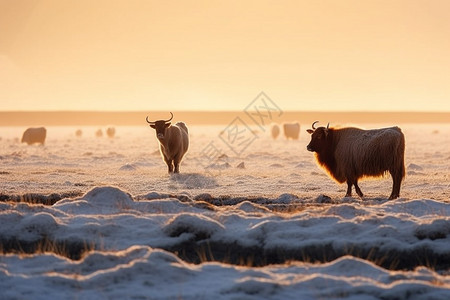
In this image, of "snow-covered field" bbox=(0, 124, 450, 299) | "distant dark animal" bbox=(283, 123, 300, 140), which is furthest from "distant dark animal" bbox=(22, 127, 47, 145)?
"snow-covered field" bbox=(0, 124, 450, 299)

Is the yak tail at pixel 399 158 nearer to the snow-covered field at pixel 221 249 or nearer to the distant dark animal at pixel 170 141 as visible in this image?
the snow-covered field at pixel 221 249

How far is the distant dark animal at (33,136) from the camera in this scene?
212 ft

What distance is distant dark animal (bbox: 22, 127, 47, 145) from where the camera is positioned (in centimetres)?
6456

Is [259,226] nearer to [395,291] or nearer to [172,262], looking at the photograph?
[172,262]

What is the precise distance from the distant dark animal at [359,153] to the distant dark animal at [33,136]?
156 ft

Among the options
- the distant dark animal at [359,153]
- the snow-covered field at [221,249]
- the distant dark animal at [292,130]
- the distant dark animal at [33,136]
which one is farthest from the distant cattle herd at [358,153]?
the distant dark animal at [292,130]

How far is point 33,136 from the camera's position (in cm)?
6469

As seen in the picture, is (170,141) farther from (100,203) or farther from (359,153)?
(100,203)

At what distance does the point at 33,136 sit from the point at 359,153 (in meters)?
49.8

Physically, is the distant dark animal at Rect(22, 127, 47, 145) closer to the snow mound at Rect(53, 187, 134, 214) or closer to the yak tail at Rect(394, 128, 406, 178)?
the snow mound at Rect(53, 187, 134, 214)

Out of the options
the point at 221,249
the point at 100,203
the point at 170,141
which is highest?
the point at 170,141

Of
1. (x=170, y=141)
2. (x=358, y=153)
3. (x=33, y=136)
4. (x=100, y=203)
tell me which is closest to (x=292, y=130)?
(x=33, y=136)

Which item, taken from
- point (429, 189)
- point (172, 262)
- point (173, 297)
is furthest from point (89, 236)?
point (429, 189)

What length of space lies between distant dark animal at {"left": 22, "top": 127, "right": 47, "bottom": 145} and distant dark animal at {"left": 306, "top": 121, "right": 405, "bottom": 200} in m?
47.6
